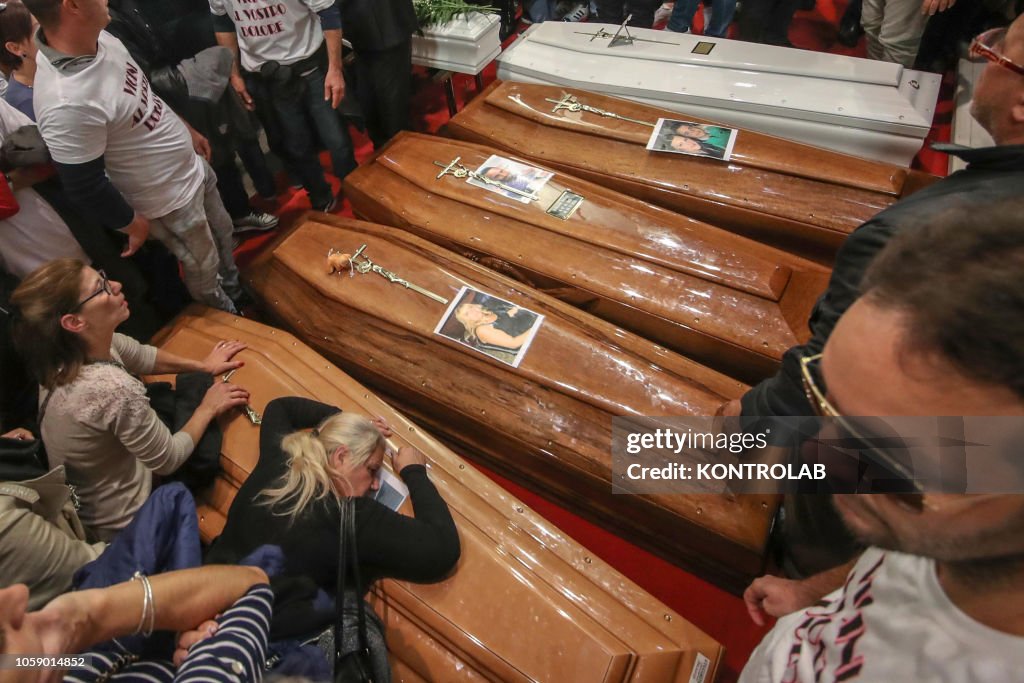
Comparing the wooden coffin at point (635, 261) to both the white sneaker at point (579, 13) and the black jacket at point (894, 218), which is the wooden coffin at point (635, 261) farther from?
the white sneaker at point (579, 13)

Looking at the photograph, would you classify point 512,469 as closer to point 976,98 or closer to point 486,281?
A: point 486,281

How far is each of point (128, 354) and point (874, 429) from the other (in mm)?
2459

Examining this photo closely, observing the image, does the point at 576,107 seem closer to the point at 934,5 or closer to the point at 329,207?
the point at 329,207

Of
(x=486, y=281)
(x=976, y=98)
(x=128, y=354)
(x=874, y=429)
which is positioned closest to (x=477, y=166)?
(x=486, y=281)

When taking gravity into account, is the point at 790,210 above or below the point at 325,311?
above

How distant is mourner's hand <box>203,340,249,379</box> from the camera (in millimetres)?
2352

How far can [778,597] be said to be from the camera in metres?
1.40

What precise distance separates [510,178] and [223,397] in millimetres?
1690

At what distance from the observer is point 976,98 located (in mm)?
1434

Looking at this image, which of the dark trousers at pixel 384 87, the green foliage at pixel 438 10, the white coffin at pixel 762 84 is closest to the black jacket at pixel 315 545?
the dark trousers at pixel 384 87

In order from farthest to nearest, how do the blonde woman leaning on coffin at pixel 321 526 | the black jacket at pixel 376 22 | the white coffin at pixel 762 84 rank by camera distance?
the black jacket at pixel 376 22, the white coffin at pixel 762 84, the blonde woman leaning on coffin at pixel 321 526

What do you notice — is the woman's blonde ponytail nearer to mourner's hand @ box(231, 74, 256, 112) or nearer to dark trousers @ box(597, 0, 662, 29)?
mourner's hand @ box(231, 74, 256, 112)

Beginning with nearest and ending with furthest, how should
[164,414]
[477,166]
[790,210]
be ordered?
[164,414]
[790,210]
[477,166]

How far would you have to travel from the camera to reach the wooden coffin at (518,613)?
1637 millimetres
